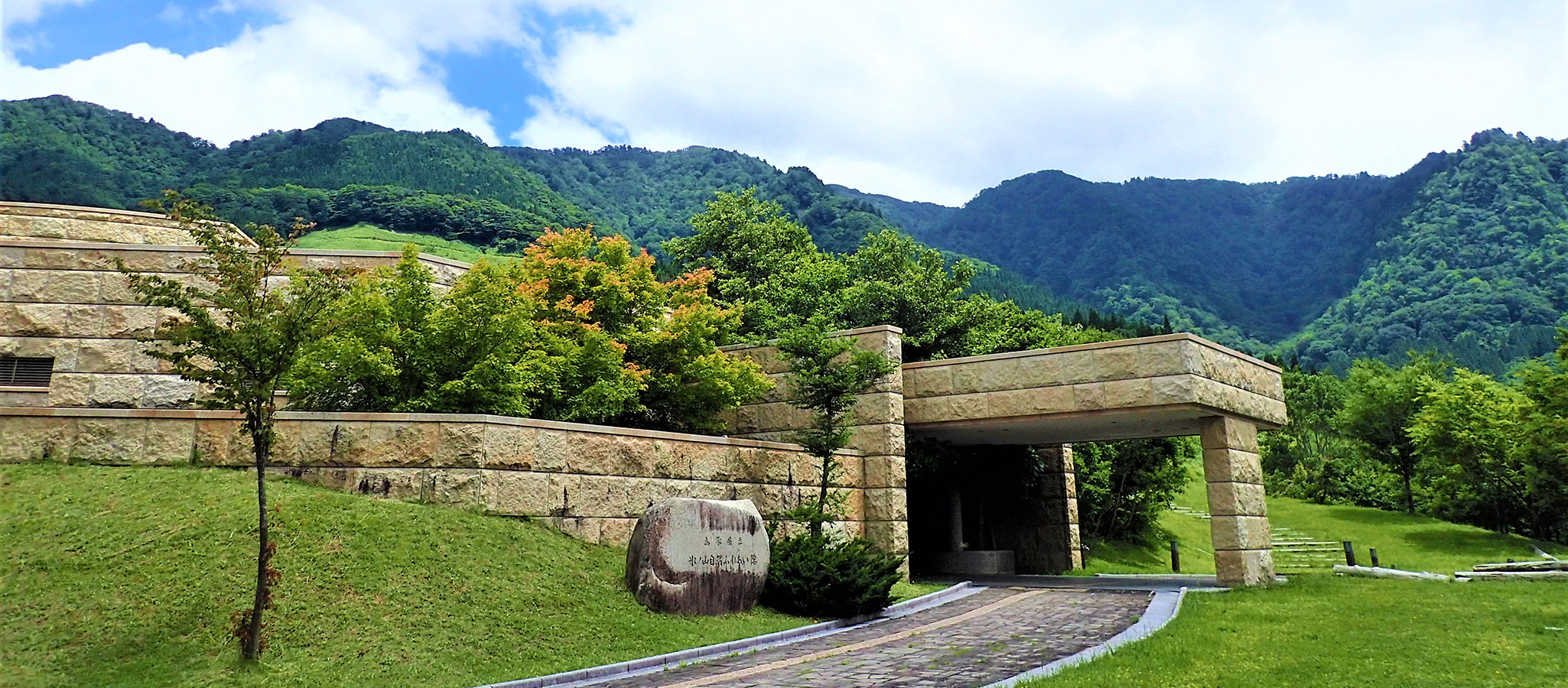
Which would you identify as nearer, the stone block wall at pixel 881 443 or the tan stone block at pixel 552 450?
the tan stone block at pixel 552 450

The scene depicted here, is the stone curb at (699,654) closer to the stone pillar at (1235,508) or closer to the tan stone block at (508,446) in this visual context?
the tan stone block at (508,446)

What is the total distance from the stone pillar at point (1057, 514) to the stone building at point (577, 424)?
2.40 meters

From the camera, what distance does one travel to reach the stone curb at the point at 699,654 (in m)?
10.1

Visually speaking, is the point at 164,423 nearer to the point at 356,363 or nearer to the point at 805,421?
the point at 356,363

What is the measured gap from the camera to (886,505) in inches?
780

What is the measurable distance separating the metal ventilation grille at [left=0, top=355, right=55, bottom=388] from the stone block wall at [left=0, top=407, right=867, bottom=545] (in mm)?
6167

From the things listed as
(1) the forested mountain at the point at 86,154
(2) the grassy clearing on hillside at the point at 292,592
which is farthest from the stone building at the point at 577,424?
(1) the forested mountain at the point at 86,154

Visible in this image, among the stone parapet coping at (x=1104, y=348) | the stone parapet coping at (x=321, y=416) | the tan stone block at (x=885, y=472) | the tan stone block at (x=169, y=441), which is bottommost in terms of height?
the tan stone block at (x=885, y=472)

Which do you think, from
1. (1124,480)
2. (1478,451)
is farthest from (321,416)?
(1478,451)

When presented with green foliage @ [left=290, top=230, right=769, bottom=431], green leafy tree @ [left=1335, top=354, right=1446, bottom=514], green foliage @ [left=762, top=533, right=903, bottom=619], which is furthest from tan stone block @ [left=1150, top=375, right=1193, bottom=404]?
green leafy tree @ [left=1335, top=354, right=1446, bottom=514]

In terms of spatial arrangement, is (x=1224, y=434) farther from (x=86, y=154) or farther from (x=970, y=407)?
(x=86, y=154)

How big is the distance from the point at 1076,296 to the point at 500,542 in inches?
6696

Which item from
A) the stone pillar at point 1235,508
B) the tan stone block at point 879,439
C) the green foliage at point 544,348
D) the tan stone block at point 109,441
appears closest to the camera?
the tan stone block at point 109,441

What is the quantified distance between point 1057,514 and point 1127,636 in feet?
49.1
